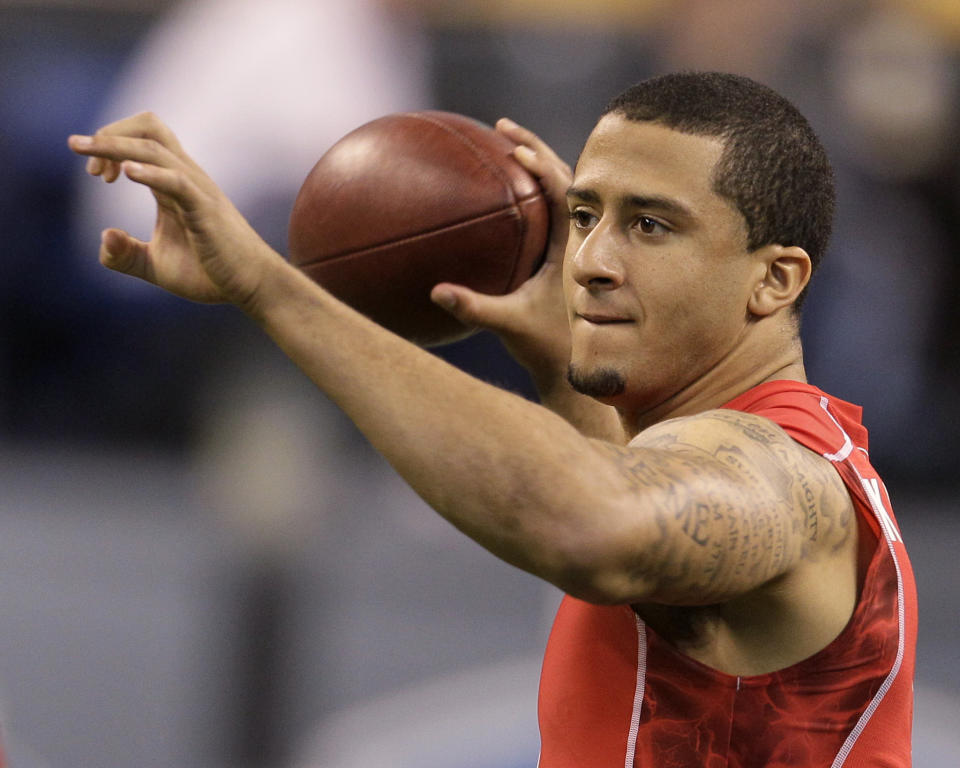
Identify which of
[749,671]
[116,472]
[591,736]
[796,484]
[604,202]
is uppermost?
[604,202]

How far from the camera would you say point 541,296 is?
2502mm

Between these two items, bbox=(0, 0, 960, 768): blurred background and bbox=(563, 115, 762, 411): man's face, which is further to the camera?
bbox=(0, 0, 960, 768): blurred background

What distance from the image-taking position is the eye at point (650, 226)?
2.06 metres

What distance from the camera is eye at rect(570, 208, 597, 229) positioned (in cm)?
221

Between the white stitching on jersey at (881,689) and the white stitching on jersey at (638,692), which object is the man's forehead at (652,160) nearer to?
the white stitching on jersey at (881,689)

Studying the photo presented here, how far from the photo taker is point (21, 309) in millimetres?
8750

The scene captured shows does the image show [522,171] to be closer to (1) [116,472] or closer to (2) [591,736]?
(2) [591,736]

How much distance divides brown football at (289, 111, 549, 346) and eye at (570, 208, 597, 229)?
20 centimetres

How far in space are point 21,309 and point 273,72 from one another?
10.8 feet

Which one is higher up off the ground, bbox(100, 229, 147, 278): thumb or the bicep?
bbox(100, 229, 147, 278): thumb

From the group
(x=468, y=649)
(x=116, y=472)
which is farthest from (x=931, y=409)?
(x=116, y=472)

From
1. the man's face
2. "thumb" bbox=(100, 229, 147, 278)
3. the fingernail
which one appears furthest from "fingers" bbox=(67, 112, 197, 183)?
the man's face

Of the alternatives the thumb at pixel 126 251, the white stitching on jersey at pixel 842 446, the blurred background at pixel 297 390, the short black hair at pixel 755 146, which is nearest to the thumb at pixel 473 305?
the short black hair at pixel 755 146

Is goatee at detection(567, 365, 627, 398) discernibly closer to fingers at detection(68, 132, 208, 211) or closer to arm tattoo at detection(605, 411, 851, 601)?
arm tattoo at detection(605, 411, 851, 601)
